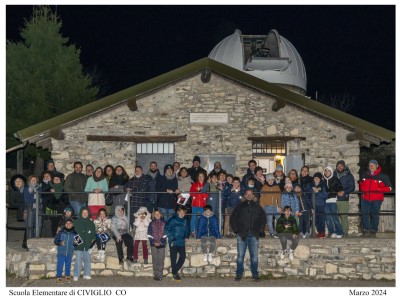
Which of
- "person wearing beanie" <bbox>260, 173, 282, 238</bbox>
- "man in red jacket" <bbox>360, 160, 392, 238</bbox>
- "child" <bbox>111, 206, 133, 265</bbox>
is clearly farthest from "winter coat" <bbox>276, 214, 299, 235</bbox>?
"child" <bbox>111, 206, 133, 265</bbox>

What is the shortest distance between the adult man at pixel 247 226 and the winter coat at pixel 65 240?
115 inches

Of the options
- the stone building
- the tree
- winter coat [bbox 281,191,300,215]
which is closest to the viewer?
winter coat [bbox 281,191,300,215]

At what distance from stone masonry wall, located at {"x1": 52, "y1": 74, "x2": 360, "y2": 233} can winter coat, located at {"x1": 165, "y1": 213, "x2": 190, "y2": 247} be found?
3.78 meters

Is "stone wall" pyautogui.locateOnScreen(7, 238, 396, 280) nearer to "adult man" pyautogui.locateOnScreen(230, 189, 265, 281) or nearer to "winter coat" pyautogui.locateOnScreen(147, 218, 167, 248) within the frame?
"adult man" pyautogui.locateOnScreen(230, 189, 265, 281)

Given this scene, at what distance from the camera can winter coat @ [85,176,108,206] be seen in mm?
11750

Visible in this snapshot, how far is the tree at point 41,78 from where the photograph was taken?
2248 cm

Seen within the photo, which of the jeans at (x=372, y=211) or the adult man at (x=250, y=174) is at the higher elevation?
the adult man at (x=250, y=174)

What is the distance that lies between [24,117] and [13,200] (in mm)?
11622

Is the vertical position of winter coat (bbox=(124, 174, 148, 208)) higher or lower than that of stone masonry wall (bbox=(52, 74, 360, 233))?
lower

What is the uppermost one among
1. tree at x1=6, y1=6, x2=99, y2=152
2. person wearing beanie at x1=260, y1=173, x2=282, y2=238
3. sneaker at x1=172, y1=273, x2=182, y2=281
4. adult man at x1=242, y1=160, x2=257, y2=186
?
tree at x1=6, y1=6, x2=99, y2=152

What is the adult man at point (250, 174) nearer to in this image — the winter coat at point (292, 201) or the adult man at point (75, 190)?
the winter coat at point (292, 201)

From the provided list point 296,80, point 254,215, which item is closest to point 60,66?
point 296,80

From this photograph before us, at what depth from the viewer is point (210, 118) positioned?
47.3 ft

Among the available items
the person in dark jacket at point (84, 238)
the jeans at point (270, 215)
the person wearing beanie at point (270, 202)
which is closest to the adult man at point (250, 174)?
the person wearing beanie at point (270, 202)
